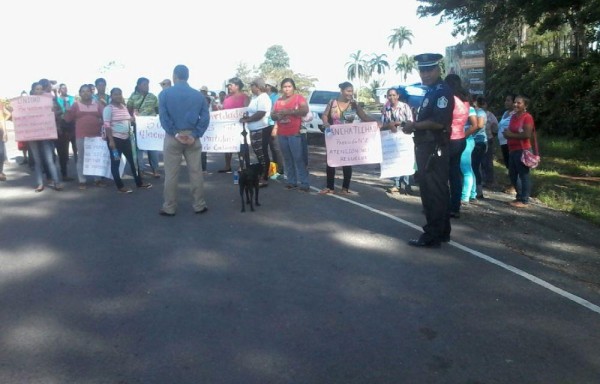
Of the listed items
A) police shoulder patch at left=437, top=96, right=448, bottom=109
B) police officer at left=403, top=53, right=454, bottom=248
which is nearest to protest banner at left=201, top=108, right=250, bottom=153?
police officer at left=403, top=53, right=454, bottom=248

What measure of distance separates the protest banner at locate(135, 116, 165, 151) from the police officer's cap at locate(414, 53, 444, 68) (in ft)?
20.3

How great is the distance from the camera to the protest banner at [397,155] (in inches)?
386

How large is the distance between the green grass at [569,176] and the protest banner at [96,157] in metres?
7.52

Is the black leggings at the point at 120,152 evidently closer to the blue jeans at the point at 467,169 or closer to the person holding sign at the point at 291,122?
the person holding sign at the point at 291,122

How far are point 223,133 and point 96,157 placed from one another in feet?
7.41

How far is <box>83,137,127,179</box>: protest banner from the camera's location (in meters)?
10.3

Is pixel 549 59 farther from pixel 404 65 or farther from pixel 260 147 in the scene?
pixel 404 65

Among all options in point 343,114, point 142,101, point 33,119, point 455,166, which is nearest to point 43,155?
point 33,119

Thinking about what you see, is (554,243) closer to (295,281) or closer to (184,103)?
(295,281)

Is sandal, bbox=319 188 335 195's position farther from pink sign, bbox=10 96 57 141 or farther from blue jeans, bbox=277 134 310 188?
pink sign, bbox=10 96 57 141

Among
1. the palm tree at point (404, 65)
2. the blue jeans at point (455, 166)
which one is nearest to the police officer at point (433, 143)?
the blue jeans at point (455, 166)

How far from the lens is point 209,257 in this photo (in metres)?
6.15

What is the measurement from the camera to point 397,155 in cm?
984

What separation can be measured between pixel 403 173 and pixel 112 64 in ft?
133
